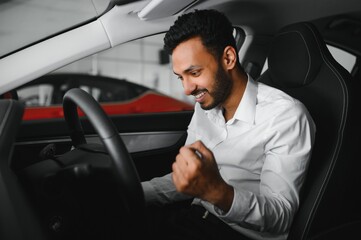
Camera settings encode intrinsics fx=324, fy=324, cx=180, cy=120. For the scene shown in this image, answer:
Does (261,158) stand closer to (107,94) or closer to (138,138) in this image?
(138,138)

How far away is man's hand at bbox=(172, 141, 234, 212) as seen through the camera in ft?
2.38

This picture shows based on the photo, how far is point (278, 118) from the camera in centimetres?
105

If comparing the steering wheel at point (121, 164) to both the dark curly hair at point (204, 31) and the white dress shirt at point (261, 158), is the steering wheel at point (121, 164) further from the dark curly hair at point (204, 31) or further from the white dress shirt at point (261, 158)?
the dark curly hair at point (204, 31)

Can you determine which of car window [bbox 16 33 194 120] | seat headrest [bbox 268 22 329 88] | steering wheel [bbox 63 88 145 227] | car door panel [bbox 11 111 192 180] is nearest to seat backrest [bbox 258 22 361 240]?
seat headrest [bbox 268 22 329 88]

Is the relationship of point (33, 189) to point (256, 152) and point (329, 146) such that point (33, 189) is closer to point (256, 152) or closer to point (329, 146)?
point (256, 152)

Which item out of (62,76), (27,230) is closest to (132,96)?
(62,76)

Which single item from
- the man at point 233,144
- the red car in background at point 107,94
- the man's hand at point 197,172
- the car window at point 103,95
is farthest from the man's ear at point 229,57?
the red car in background at point 107,94

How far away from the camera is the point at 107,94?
446cm

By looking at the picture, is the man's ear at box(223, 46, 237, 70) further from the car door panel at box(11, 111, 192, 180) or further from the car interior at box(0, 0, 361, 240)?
the car door panel at box(11, 111, 192, 180)

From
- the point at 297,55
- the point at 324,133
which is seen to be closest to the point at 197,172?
the point at 324,133

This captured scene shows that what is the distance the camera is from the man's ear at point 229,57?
1.22 meters

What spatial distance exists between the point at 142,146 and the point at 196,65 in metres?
0.84

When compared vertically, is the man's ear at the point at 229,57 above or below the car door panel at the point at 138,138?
above

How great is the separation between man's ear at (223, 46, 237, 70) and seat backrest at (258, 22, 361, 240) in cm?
21
